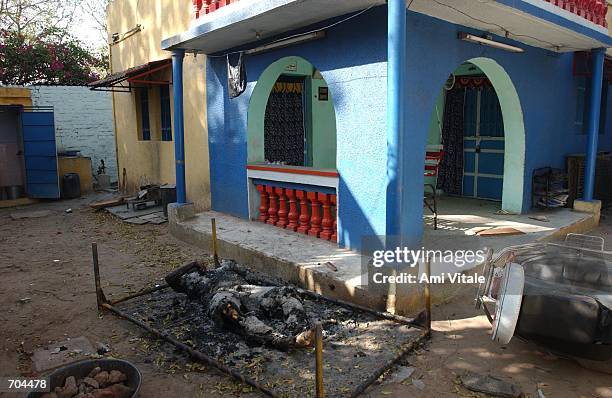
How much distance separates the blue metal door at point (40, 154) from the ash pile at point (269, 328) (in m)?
8.18

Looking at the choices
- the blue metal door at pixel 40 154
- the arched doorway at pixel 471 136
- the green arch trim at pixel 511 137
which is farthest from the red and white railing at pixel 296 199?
the blue metal door at pixel 40 154

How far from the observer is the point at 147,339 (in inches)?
158

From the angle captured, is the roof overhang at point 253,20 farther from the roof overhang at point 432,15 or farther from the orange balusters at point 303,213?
the orange balusters at point 303,213

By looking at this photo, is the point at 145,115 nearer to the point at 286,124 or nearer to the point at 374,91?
the point at 286,124

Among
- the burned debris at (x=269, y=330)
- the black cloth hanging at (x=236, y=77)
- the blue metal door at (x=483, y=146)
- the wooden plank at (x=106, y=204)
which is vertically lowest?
the burned debris at (x=269, y=330)

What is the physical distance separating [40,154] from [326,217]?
348 inches

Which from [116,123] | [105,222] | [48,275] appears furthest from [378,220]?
[116,123]

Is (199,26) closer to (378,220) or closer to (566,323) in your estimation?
(378,220)

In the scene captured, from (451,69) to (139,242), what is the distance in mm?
5429

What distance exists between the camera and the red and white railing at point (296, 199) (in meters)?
5.81

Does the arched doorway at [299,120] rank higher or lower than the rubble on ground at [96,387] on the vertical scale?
higher

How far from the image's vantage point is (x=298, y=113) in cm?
910

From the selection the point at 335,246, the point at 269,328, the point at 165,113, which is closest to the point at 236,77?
the point at 335,246

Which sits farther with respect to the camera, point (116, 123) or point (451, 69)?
point (116, 123)
